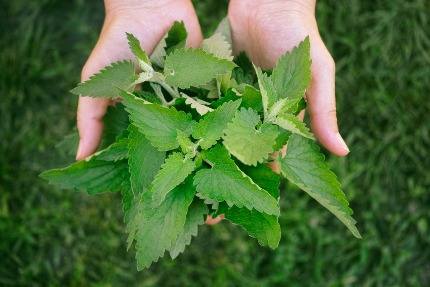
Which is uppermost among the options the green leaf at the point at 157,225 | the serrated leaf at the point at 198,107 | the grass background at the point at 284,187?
the serrated leaf at the point at 198,107

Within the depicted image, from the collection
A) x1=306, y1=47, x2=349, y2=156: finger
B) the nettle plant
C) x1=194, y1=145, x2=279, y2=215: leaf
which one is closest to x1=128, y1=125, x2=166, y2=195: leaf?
the nettle plant

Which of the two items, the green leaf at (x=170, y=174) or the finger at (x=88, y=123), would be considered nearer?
the green leaf at (x=170, y=174)

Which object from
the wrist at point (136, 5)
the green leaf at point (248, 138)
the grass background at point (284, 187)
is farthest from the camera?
the grass background at point (284, 187)

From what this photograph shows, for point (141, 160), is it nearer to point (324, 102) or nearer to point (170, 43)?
point (170, 43)

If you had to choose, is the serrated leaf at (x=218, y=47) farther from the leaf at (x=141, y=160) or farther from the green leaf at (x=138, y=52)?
the leaf at (x=141, y=160)

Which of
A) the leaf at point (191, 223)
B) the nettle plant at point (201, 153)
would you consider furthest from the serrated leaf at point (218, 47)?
the leaf at point (191, 223)

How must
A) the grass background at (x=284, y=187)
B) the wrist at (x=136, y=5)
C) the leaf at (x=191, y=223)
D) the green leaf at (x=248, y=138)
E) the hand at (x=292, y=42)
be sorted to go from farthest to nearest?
1. the grass background at (x=284, y=187)
2. the wrist at (x=136, y=5)
3. the hand at (x=292, y=42)
4. the leaf at (x=191, y=223)
5. the green leaf at (x=248, y=138)
